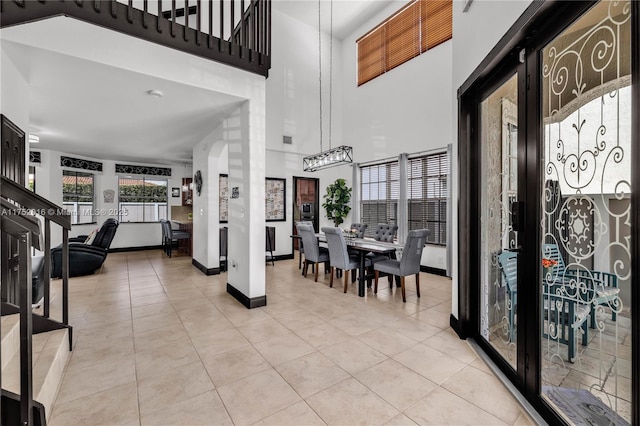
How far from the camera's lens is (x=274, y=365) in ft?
7.47

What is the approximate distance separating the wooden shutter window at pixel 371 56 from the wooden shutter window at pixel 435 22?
3.74 ft

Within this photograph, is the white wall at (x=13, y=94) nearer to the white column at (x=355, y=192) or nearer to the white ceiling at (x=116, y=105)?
the white ceiling at (x=116, y=105)

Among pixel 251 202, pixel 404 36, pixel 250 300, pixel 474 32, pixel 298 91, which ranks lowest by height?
pixel 250 300

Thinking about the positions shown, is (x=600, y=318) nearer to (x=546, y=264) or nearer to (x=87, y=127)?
(x=546, y=264)

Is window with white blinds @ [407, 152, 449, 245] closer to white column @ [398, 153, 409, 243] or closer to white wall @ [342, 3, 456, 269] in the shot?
white column @ [398, 153, 409, 243]

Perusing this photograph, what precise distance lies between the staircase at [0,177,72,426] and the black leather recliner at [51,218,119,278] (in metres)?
2.75

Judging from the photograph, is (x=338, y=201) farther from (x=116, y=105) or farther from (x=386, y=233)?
(x=116, y=105)

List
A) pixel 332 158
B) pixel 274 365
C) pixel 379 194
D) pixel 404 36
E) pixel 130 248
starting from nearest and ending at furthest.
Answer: pixel 274 365 < pixel 332 158 < pixel 404 36 < pixel 379 194 < pixel 130 248

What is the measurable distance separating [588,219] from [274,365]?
218cm

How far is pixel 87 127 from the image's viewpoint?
4637 mm

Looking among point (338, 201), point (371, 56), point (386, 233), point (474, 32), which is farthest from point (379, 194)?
point (474, 32)

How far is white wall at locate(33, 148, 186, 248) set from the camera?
655 centimetres

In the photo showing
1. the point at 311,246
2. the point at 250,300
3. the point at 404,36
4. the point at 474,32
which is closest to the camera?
the point at 474,32

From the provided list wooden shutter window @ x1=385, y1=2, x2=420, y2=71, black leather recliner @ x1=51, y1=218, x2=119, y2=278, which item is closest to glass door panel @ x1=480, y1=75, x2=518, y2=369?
wooden shutter window @ x1=385, y1=2, x2=420, y2=71
